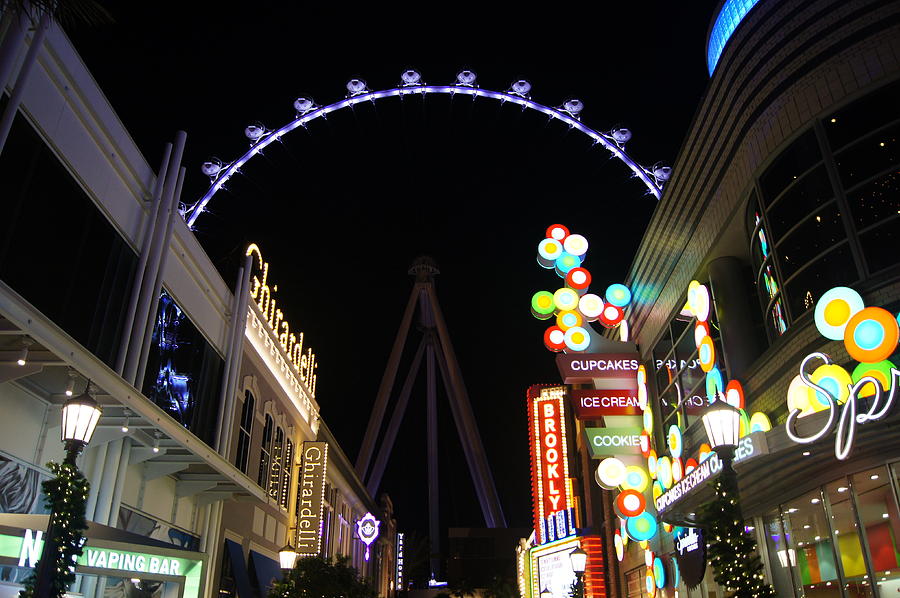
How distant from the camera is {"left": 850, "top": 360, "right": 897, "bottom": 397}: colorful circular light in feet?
35.0

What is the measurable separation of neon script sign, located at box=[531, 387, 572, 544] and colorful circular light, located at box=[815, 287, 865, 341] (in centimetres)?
2504

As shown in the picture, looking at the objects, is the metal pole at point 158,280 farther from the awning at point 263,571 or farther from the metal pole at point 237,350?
the awning at point 263,571

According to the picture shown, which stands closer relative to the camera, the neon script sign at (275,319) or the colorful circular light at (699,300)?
the colorful circular light at (699,300)

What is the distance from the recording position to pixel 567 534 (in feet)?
108

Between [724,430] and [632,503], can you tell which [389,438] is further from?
[724,430]

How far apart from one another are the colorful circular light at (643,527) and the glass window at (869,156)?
44.9 ft

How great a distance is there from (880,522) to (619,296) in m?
14.2

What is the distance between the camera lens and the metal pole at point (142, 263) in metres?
14.3

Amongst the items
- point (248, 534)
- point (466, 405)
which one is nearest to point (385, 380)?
point (466, 405)

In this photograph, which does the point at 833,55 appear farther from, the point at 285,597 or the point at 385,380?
the point at 385,380

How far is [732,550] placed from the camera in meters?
9.34

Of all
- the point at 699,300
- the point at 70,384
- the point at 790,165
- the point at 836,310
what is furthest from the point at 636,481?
the point at 70,384

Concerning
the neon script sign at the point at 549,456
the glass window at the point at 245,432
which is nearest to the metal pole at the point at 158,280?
the glass window at the point at 245,432

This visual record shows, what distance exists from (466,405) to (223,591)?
44.6 metres
